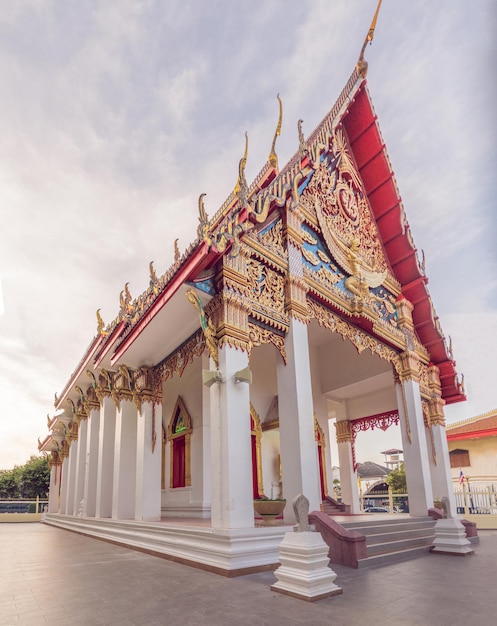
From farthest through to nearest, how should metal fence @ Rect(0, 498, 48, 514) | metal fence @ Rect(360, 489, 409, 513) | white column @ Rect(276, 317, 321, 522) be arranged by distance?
metal fence @ Rect(0, 498, 48, 514) → metal fence @ Rect(360, 489, 409, 513) → white column @ Rect(276, 317, 321, 522)

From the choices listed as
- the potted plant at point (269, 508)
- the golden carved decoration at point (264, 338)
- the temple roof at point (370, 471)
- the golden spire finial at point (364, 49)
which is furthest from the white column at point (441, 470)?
the temple roof at point (370, 471)

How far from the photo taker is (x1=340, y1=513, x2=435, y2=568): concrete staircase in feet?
17.7

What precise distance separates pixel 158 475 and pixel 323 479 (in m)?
4.89

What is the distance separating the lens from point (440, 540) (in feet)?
20.2

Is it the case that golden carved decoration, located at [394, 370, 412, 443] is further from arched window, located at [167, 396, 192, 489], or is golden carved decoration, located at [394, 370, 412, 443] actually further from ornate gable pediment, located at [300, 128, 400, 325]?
arched window, located at [167, 396, 192, 489]

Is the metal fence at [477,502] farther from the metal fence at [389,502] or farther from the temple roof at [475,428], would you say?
the temple roof at [475,428]

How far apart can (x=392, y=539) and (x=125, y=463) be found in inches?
198

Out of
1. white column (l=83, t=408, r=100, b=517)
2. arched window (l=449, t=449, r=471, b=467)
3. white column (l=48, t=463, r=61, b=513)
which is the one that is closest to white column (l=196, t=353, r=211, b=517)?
white column (l=83, t=408, r=100, b=517)

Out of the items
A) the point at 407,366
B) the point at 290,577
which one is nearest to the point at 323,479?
the point at 407,366

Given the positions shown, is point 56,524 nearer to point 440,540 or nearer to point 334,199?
point 440,540

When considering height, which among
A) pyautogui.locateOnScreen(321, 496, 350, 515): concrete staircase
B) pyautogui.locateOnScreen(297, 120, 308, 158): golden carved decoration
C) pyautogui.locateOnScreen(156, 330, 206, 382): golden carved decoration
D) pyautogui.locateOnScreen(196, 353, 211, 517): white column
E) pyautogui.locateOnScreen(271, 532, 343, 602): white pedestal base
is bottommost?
pyautogui.locateOnScreen(321, 496, 350, 515): concrete staircase

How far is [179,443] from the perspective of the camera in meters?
9.70

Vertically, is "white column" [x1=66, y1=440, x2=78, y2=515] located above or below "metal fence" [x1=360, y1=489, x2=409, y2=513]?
above

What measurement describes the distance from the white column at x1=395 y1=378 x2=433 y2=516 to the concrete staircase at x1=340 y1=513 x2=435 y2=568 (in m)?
0.97
